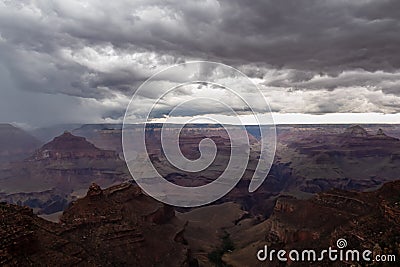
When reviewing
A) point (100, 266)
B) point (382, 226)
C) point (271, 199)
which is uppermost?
point (382, 226)

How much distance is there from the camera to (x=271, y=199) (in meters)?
147

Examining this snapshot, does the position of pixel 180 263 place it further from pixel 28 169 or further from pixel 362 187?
pixel 28 169

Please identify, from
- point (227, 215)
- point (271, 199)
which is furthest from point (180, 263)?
point (271, 199)

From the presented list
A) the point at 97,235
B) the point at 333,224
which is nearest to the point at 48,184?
the point at 97,235

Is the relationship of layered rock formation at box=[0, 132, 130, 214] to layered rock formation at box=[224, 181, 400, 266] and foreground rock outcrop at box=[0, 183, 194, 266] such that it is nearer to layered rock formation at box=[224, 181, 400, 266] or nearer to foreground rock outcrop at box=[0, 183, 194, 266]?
foreground rock outcrop at box=[0, 183, 194, 266]

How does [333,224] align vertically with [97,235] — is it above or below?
above

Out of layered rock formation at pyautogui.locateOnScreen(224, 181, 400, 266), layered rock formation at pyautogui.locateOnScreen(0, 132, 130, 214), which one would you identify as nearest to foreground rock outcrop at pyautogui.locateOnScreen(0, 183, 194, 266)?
layered rock formation at pyautogui.locateOnScreen(224, 181, 400, 266)

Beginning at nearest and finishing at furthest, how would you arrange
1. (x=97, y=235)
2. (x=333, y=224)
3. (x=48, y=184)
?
(x=97, y=235)
(x=333, y=224)
(x=48, y=184)

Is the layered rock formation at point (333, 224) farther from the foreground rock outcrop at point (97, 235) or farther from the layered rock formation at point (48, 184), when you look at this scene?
the layered rock formation at point (48, 184)

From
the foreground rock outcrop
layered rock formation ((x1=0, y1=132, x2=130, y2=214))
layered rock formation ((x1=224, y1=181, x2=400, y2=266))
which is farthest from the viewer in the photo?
layered rock formation ((x1=0, y1=132, x2=130, y2=214))

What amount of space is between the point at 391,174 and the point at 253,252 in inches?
5999

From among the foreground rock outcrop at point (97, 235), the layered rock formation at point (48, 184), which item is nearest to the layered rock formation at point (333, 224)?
the foreground rock outcrop at point (97, 235)

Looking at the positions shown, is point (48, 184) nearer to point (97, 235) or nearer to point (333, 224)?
point (97, 235)

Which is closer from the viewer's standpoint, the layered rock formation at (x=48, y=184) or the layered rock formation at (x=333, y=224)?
the layered rock formation at (x=333, y=224)
